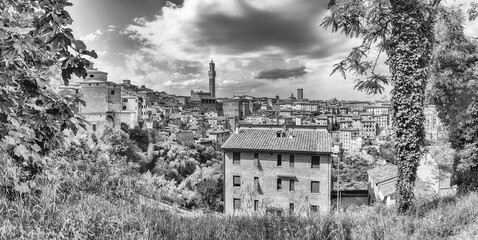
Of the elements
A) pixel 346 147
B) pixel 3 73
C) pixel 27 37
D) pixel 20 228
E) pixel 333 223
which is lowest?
pixel 346 147

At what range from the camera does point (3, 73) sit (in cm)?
221

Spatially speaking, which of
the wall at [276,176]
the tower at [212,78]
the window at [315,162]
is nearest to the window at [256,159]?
the wall at [276,176]

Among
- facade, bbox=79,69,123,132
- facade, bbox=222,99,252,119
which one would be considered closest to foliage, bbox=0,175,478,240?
facade, bbox=79,69,123,132

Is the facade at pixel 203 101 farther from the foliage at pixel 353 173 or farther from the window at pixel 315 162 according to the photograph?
the window at pixel 315 162

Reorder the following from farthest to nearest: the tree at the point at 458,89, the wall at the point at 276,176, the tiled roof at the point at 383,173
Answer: the tiled roof at the point at 383,173, the wall at the point at 276,176, the tree at the point at 458,89

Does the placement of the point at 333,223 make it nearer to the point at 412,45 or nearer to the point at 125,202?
the point at 125,202

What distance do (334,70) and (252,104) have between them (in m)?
136

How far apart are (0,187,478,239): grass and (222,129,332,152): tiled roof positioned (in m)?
16.4

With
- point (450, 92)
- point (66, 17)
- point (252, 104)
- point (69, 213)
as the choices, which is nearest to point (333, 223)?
point (69, 213)

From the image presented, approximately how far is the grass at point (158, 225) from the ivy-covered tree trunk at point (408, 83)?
78.2 inches

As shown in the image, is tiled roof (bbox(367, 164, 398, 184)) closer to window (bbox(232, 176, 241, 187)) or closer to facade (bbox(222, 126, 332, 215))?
facade (bbox(222, 126, 332, 215))

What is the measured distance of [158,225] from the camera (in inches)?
123

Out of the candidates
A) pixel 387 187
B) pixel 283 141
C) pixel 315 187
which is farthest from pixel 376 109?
pixel 315 187

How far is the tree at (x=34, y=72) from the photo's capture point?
227cm
